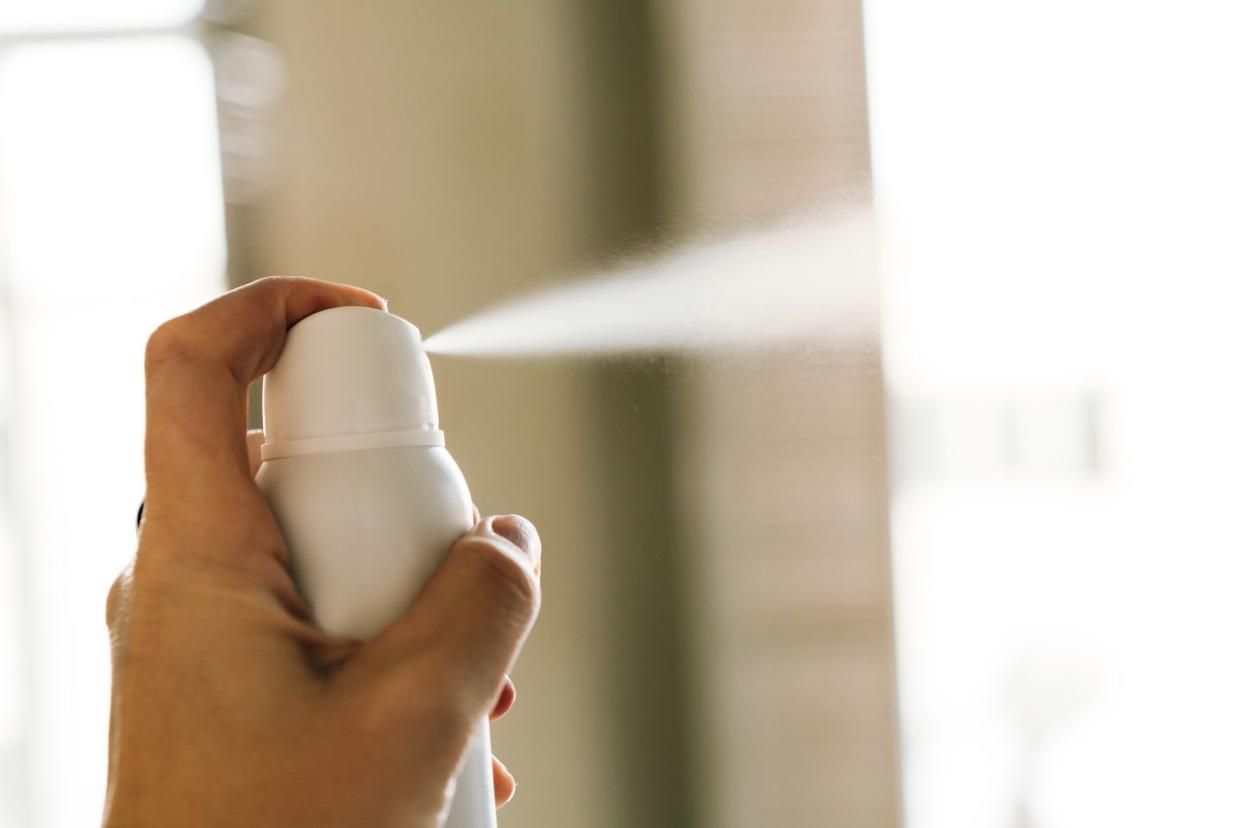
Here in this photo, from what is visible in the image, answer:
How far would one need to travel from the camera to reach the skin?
271mm

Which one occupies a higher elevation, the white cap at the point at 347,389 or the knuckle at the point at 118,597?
the white cap at the point at 347,389

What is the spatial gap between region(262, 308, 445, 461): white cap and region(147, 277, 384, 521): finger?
0.01 meters

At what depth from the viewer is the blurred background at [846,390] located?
1.44ft

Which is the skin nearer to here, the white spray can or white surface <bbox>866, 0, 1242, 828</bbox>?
the white spray can

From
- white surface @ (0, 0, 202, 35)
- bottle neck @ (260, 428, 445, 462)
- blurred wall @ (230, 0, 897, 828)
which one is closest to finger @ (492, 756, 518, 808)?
blurred wall @ (230, 0, 897, 828)

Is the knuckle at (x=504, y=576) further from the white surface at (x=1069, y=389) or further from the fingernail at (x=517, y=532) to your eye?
the white surface at (x=1069, y=389)

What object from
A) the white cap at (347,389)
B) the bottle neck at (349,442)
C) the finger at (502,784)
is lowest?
the finger at (502,784)

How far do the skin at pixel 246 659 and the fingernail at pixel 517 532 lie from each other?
0.07 ft

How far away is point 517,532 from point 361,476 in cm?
6

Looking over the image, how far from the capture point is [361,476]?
1.00 feet

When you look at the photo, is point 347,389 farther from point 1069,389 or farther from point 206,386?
point 1069,389

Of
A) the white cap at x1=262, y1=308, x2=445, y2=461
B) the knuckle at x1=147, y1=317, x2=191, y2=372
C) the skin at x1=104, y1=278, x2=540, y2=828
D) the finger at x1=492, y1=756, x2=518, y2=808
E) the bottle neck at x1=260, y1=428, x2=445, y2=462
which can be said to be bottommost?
the finger at x1=492, y1=756, x2=518, y2=808

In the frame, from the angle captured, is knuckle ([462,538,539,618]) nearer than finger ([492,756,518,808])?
Yes

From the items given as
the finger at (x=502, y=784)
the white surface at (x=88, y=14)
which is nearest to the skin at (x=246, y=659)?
the finger at (x=502, y=784)
